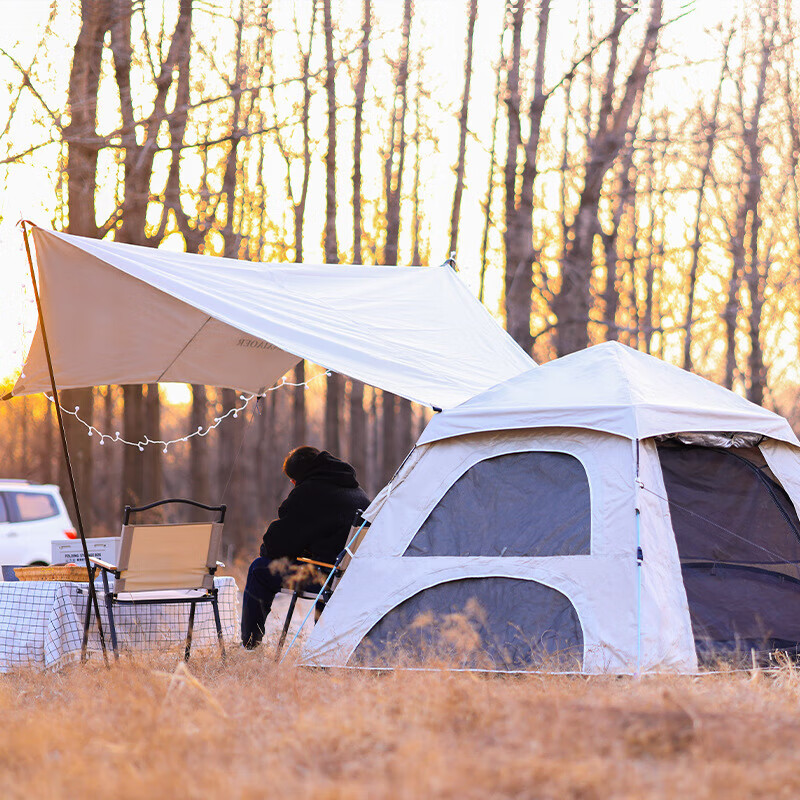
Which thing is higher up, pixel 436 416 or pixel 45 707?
pixel 436 416

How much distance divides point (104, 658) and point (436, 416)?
2.27 meters

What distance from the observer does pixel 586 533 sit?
589cm

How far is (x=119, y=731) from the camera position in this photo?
4238mm

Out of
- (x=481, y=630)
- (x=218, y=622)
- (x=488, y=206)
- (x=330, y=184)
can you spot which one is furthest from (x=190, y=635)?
(x=488, y=206)

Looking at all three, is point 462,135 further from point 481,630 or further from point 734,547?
point 481,630

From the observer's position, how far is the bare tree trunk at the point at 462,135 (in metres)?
18.5

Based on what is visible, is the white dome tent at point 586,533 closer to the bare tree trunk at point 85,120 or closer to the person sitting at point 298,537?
the person sitting at point 298,537

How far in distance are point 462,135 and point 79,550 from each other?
47.1ft

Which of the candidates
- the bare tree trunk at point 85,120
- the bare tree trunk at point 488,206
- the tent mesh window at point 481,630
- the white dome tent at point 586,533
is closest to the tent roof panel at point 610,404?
the white dome tent at point 586,533

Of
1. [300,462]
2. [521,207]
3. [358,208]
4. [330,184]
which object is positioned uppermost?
[330,184]

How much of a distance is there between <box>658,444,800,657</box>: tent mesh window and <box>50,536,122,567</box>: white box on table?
130 inches

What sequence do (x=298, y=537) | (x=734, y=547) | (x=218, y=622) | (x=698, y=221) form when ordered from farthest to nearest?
(x=698, y=221), (x=298, y=537), (x=218, y=622), (x=734, y=547)

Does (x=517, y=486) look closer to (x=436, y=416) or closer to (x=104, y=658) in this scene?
(x=436, y=416)

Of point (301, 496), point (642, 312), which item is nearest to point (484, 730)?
point (301, 496)
